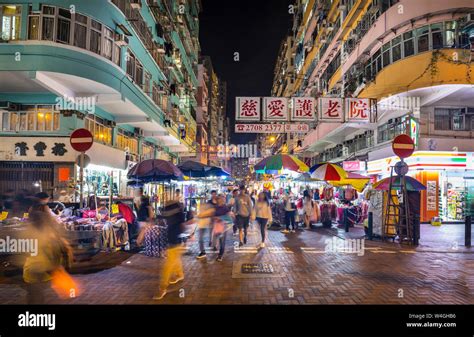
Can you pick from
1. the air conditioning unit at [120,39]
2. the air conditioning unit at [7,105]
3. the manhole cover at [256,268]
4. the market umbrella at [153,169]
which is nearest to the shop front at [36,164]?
the air conditioning unit at [7,105]

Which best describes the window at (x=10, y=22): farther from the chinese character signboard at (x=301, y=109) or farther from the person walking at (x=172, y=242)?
the person walking at (x=172, y=242)

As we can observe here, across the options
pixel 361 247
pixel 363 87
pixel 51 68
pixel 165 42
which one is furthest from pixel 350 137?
pixel 51 68

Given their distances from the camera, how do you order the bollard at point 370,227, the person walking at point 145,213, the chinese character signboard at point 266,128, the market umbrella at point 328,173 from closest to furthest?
the person walking at point 145,213, the bollard at point 370,227, the chinese character signboard at point 266,128, the market umbrella at point 328,173

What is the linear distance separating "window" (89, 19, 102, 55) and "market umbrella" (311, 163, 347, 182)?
35.1ft

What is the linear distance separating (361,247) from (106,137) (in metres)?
14.2

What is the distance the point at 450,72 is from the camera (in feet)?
52.8

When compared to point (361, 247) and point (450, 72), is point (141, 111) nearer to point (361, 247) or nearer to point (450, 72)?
point (361, 247)

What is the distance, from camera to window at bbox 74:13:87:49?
14242mm

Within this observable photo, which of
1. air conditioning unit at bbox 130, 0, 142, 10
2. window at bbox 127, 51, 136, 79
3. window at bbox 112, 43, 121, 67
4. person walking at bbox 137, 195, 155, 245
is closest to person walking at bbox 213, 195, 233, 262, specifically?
person walking at bbox 137, 195, 155, 245

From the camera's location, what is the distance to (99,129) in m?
18.4

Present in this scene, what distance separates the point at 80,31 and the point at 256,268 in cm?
1202

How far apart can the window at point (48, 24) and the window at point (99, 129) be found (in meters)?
4.11

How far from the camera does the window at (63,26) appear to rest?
13898mm

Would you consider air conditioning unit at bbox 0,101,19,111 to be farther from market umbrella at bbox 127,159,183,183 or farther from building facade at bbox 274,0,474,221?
building facade at bbox 274,0,474,221
